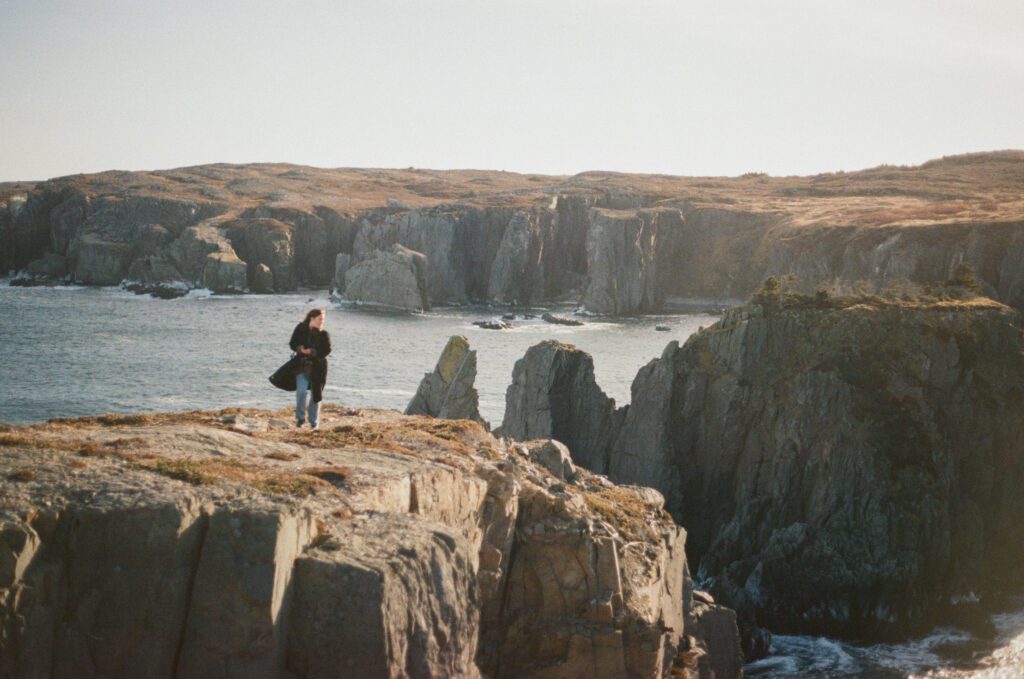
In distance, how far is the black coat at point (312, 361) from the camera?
22.5 metres

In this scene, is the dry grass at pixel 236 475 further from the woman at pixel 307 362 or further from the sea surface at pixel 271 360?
the sea surface at pixel 271 360

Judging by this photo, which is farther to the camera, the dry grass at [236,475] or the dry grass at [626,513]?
the dry grass at [626,513]

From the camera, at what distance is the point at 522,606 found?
19.5m

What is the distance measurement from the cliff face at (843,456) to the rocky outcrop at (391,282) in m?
95.5

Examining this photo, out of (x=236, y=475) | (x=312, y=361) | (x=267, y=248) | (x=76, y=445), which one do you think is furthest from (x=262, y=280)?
(x=236, y=475)

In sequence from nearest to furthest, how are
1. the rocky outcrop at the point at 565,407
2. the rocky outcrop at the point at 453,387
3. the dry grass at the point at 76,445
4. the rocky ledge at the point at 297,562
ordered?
the rocky ledge at the point at 297,562 < the dry grass at the point at 76,445 < the rocky outcrop at the point at 453,387 < the rocky outcrop at the point at 565,407

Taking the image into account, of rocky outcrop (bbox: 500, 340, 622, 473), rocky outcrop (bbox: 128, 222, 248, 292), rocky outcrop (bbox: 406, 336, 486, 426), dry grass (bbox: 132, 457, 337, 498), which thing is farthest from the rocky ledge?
rocky outcrop (bbox: 128, 222, 248, 292)

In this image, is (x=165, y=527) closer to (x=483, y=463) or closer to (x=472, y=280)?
(x=483, y=463)

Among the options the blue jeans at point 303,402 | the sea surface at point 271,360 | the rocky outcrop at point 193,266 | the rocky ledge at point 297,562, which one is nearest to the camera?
the rocky ledge at point 297,562

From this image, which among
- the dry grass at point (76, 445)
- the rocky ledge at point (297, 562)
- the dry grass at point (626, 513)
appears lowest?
the dry grass at point (626, 513)

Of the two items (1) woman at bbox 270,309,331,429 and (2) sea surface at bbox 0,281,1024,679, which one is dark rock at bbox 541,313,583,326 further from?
(1) woman at bbox 270,309,331,429

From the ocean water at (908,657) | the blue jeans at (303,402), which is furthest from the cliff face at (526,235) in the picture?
the blue jeans at (303,402)

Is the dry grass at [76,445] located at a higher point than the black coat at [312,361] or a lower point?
lower

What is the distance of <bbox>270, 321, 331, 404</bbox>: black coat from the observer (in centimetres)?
2250
